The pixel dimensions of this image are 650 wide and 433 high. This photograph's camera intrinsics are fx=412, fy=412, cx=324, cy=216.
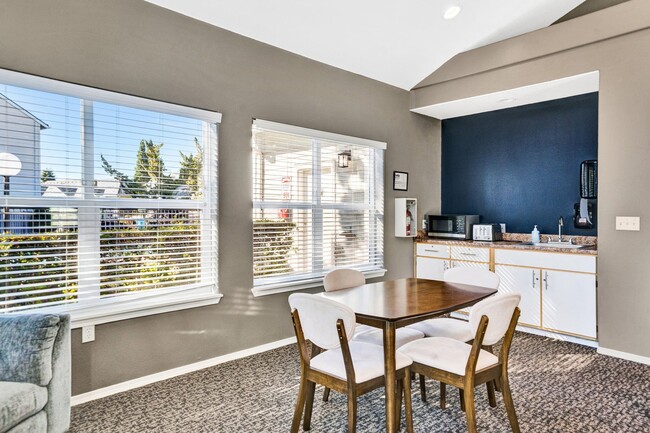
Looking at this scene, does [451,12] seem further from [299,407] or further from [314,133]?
[299,407]

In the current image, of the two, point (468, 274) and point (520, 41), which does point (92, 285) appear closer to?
point (468, 274)

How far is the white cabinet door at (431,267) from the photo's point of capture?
4961 mm

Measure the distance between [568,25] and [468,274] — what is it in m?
2.56

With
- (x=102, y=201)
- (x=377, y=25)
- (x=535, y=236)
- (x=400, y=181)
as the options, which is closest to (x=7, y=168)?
(x=102, y=201)

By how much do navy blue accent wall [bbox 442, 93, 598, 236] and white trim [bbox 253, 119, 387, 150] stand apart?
1.34 m

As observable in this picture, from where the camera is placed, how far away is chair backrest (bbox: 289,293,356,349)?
1.93 metres

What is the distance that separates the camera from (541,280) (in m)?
4.07

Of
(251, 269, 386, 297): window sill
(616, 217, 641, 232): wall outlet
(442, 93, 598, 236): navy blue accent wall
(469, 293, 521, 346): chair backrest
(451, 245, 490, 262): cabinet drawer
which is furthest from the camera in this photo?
(451, 245, 490, 262): cabinet drawer

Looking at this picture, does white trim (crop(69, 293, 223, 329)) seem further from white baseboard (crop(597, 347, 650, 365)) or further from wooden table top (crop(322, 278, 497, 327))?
white baseboard (crop(597, 347, 650, 365))

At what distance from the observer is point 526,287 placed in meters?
4.20

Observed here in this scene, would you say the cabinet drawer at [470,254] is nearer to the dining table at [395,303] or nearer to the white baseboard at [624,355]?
the white baseboard at [624,355]

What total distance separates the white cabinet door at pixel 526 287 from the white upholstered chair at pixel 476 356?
2.21m

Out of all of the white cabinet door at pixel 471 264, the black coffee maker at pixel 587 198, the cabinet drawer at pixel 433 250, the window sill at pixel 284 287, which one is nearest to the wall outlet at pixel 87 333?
the window sill at pixel 284 287

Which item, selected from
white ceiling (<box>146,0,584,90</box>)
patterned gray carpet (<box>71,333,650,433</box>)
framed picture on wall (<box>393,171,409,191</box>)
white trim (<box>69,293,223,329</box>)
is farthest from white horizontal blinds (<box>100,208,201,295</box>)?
framed picture on wall (<box>393,171,409,191</box>)
